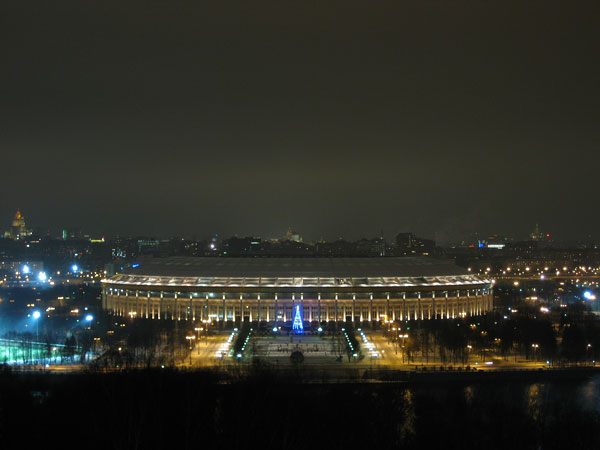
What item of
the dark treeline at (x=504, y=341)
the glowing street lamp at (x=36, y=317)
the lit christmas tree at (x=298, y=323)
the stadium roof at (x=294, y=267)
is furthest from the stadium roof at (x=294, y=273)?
the dark treeline at (x=504, y=341)

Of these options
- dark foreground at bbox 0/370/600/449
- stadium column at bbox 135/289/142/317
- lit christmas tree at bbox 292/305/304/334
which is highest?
stadium column at bbox 135/289/142/317

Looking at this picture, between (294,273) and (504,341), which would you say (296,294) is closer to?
(294,273)

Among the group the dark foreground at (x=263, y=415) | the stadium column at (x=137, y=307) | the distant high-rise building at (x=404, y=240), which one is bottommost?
the dark foreground at (x=263, y=415)

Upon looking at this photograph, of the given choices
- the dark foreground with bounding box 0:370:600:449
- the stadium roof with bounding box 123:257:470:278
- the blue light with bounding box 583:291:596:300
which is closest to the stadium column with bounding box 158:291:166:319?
the stadium roof with bounding box 123:257:470:278

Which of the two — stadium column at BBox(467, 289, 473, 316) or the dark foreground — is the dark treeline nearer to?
the dark foreground

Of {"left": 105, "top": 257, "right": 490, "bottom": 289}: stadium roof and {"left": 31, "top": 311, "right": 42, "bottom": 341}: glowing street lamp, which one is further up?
{"left": 105, "top": 257, "right": 490, "bottom": 289}: stadium roof

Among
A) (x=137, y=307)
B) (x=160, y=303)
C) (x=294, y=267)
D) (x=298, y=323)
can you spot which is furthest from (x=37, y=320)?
(x=294, y=267)

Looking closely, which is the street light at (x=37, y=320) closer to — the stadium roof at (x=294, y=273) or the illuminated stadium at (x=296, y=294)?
the illuminated stadium at (x=296, y=294)
